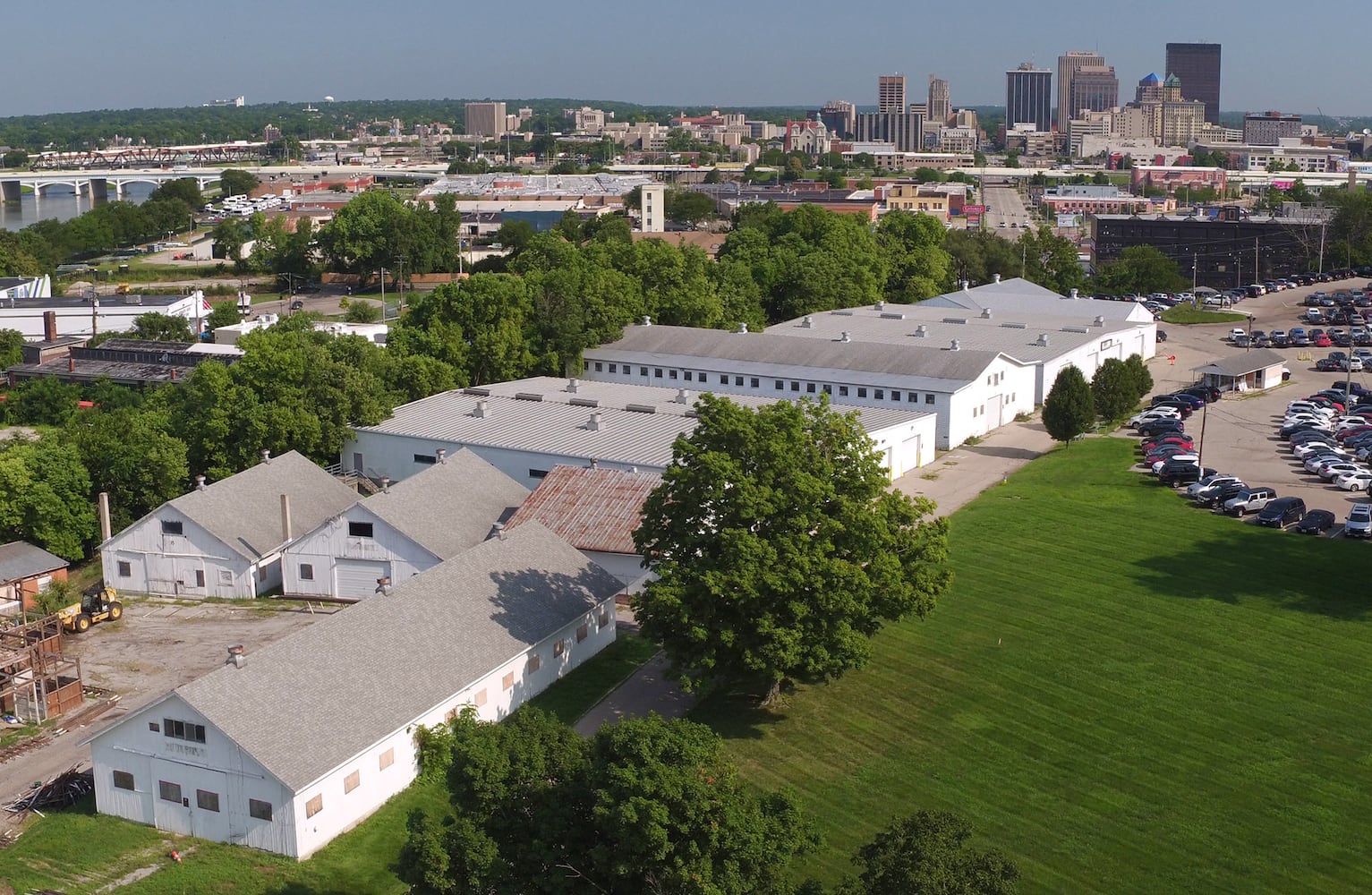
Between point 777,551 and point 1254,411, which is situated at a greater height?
point 777,551

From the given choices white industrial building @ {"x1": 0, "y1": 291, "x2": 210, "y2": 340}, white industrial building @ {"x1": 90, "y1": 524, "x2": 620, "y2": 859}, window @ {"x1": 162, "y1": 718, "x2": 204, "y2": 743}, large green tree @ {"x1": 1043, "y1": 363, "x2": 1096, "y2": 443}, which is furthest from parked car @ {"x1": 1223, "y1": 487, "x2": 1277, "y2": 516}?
white industrial building @ {"x1": 0, "y1": 291, "x2": 210, "y2": 340}

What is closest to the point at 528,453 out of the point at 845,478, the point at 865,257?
the point at 845,478

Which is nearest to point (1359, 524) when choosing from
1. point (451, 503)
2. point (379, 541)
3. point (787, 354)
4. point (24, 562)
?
Result: point (451, 503)

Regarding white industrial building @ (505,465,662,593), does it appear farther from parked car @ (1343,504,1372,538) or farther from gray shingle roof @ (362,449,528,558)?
parked car @ (1343,504,1372,538)

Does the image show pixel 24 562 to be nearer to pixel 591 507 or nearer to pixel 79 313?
pixel 591 507

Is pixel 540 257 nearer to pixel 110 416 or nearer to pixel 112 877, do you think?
pixel 110 416

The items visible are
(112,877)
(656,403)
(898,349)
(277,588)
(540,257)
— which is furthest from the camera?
(540,257)

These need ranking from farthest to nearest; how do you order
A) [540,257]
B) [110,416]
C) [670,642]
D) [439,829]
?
[540,257] < [110,416] < [670,642] < [439,829]
